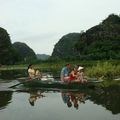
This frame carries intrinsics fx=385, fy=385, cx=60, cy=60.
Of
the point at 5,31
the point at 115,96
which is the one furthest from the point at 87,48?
the point at 115,96

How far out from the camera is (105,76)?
29.8 m

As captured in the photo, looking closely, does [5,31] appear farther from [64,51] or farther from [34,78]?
[34,78]

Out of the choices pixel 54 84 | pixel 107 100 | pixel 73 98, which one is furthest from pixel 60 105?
pixel 54 84

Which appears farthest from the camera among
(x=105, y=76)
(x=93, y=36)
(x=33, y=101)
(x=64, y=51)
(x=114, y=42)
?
(x=64, y=51)

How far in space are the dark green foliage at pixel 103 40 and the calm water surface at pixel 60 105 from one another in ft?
126

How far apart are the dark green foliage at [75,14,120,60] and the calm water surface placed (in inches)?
1513

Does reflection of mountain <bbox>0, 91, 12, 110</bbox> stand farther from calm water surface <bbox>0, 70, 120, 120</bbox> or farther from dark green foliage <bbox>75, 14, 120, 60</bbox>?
dark green foliage <bbox>75, 14, 120, 60</bbox>

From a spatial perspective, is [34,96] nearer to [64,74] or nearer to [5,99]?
[5,99]

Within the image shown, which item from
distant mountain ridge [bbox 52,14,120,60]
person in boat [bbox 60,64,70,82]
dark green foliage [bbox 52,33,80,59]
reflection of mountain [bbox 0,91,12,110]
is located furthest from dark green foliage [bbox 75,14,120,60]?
dark green foliage [bbox 52,33,80,59]

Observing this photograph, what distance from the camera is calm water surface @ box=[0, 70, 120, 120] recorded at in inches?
548

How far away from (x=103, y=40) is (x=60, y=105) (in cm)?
5144

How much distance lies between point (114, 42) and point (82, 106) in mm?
50124

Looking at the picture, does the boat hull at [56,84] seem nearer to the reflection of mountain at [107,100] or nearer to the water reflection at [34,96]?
the water reflection at [34,96]

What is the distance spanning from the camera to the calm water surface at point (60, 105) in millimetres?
13914
